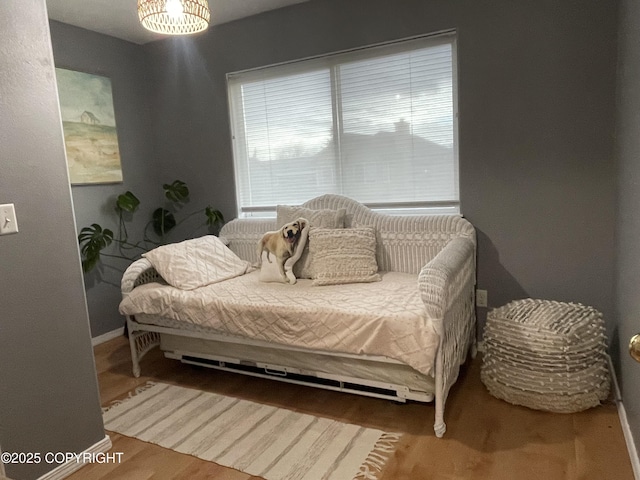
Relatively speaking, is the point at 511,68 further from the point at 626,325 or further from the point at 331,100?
the point at 626,325

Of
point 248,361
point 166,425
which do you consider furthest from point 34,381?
point 248,361

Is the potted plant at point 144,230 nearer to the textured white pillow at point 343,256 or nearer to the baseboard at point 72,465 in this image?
the textured white pillow at point 343,256

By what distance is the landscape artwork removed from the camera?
3111mm

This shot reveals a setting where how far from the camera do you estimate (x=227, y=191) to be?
3.54 meters

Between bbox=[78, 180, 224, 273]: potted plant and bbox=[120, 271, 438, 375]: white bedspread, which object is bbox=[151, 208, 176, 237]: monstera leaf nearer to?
bbox=[78, 180, 224, 273]: potted plant

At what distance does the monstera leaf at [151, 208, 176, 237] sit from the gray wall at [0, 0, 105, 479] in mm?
1952

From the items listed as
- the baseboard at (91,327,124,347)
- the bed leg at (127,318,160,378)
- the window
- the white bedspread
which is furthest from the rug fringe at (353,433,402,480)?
the baseboard at (91,327,124,347)

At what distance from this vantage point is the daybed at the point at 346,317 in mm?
1876

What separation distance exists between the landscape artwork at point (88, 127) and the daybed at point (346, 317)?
1.09m

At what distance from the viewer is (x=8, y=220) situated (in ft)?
5.10

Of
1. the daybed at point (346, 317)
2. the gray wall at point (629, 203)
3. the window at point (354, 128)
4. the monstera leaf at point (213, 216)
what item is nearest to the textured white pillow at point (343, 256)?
the daybed at point (346, 317)

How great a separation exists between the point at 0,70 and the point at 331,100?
1996 millimetres

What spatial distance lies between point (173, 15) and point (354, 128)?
1.49 metres

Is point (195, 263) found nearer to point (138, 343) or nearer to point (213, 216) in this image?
point (138, 343)
